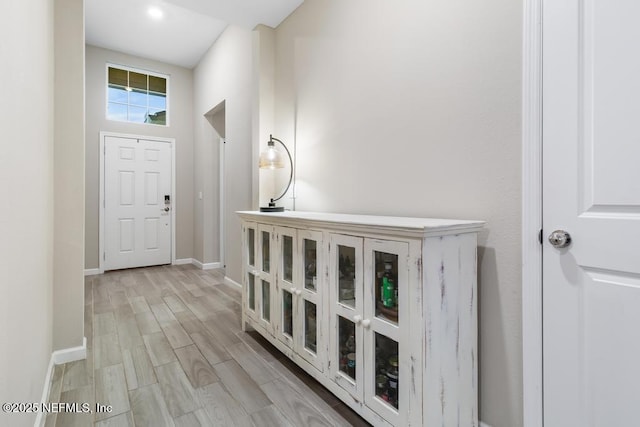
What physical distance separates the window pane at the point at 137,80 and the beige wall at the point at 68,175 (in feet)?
9.92

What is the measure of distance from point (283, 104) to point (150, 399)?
2391 mm

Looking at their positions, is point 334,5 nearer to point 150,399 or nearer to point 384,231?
point 384,231

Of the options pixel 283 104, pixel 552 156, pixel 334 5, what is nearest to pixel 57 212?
pixel 283 104

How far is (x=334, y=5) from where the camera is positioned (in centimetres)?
227

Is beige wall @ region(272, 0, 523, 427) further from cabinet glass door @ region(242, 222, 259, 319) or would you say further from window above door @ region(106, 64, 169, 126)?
window above door @ region(106, 64, 169, 126)

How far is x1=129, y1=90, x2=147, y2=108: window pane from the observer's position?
4895 millimetres

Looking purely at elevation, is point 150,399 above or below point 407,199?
below

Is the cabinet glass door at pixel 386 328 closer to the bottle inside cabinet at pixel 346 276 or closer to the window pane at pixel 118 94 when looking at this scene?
the bottle inside cabinet at pixel 346 276

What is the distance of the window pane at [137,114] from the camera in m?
4.88

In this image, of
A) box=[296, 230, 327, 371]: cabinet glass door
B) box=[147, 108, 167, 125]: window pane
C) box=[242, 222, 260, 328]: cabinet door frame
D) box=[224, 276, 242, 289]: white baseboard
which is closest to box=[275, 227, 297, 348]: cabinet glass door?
box=[296, 230, 327, 371]: cabinet glass door

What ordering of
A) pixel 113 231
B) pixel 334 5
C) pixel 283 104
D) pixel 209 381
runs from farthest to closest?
pixel 113 231, pixel 283 104, pixel 334 5, pixel 209 381

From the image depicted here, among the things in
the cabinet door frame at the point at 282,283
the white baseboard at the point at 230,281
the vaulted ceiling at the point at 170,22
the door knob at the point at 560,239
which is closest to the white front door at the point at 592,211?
the door knob at the point at 560,239

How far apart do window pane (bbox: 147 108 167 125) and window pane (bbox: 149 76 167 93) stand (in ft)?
1.13

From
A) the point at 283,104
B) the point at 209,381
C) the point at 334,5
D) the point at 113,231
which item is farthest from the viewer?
the point at 113,231
